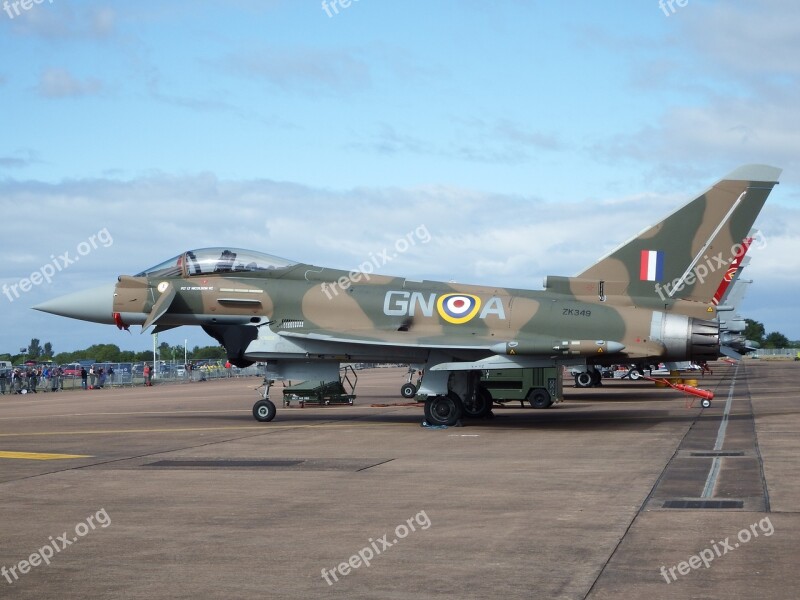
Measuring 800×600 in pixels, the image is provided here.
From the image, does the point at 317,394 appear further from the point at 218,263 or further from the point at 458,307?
the point at 458,307

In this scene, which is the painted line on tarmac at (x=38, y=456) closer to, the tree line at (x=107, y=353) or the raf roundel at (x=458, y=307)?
the raf roundel at (x=458, y=307)

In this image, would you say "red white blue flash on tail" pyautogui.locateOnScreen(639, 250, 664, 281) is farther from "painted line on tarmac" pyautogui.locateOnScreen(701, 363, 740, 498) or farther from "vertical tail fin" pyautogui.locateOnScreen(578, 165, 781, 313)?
"painted line on tarmac" pyautogui.locateOnScreen(701, 363, 740, 498)

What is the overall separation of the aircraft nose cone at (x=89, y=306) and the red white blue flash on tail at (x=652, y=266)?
1250 centimetres

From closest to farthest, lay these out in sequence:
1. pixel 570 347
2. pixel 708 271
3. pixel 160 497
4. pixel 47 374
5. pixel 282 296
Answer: pixel 160 497
pixel 570 347
pixel 708 271
pixel 282 296
pixel 47 374

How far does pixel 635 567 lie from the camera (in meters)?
7.79

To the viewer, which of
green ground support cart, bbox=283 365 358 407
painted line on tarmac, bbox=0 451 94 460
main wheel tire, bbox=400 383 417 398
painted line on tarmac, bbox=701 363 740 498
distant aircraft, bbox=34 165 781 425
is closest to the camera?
painted line on tarmac, bbox=701 363 740 498

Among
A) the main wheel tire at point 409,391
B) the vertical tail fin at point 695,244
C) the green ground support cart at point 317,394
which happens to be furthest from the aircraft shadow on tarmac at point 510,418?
the main wheel tire at point 409,391

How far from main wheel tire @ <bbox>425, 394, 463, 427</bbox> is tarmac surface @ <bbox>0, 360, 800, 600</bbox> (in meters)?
0.75

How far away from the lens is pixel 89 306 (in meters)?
23.4

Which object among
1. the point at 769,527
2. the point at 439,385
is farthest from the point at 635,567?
the point at 439,385

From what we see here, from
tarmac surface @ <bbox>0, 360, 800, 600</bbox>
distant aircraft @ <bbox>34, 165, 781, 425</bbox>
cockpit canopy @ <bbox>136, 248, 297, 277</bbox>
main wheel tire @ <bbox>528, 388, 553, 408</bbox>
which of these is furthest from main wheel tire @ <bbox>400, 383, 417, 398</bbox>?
tarmac surface @ <bbox>0, 360, 800, 600</bbox>

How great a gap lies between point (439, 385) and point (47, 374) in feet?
153

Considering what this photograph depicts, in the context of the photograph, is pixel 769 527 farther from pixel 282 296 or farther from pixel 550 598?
pixel 282 296

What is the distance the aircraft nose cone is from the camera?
76.4ft
